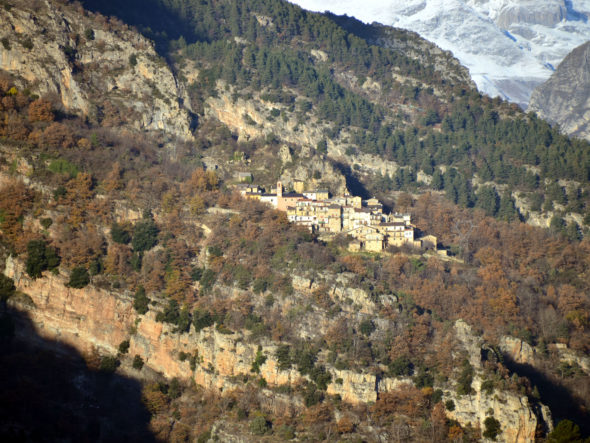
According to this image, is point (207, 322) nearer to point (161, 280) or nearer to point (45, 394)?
point (161, 280)

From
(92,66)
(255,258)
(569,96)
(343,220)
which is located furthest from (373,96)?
(569,96)

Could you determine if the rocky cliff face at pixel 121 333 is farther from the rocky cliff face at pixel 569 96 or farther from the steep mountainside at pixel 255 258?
the rocky cliff face at pixel 569 96

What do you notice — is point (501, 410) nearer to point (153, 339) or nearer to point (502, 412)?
point (502, 412)

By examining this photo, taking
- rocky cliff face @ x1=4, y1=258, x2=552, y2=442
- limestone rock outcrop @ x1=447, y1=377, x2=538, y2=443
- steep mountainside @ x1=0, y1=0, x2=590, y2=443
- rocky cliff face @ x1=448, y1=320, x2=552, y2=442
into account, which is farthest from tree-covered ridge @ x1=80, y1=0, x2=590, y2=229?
limestone rock outcrop @ x1=447, y1=377, x2=538, y2=443

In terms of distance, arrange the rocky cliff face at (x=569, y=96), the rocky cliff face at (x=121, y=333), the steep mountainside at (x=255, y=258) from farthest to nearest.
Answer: the rocky cliff face at (x=569, y=96) < the rocky cliff face at (x=121, y=333) < the steep mountainside at (x=255, y=258)

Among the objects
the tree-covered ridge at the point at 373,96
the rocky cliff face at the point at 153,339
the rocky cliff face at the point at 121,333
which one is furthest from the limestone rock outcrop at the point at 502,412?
the tree-covered ridge at the point at 373,96
